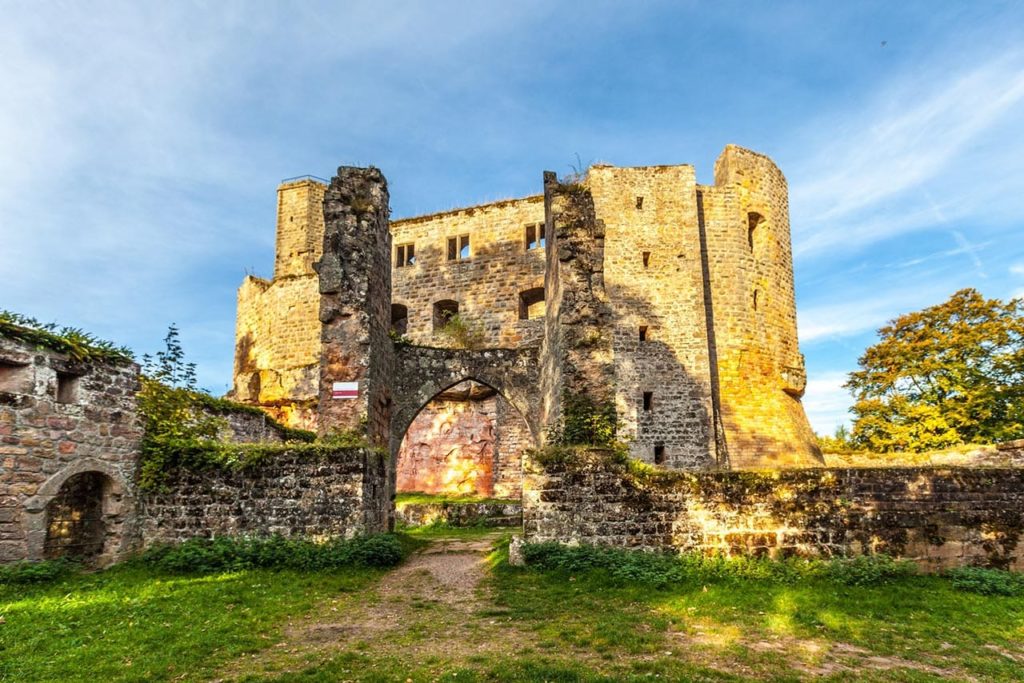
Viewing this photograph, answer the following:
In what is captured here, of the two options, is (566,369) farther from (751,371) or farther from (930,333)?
(930,333)

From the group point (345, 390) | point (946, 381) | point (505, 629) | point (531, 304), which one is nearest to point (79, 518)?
point (345, 390)

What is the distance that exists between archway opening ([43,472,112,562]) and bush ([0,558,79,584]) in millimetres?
1053

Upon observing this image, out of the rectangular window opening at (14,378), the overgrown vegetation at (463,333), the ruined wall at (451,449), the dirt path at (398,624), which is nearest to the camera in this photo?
the dirt path at (398,624)

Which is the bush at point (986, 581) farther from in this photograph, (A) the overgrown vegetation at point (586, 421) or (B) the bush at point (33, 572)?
(B) the bush at point (33, 572)

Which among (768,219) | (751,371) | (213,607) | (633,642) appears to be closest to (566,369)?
(633,642)

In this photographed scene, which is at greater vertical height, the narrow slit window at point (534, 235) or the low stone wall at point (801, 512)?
the narrow slit window at point (534, 235)

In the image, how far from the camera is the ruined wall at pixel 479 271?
25.2m

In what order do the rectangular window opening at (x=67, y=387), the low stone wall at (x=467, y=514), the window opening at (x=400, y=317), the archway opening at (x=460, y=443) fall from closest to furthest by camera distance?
the rectangular window opening at (x=67, y=387), the low stone wall at (x=467, y=514), the archway opening at (x=460, y=443), the window opening at (x=400, y=317)

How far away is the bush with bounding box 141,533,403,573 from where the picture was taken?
9.41 meters

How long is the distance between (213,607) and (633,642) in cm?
471

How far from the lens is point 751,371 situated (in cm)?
2252

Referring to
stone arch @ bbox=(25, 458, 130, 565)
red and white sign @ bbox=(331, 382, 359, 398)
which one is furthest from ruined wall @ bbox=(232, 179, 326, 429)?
stone arch @ bbox=(25, 458, 130, 565)

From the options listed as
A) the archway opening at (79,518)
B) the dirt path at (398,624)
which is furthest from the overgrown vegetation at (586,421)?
the archway opening at (79,518)

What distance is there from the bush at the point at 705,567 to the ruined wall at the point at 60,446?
6.44m
